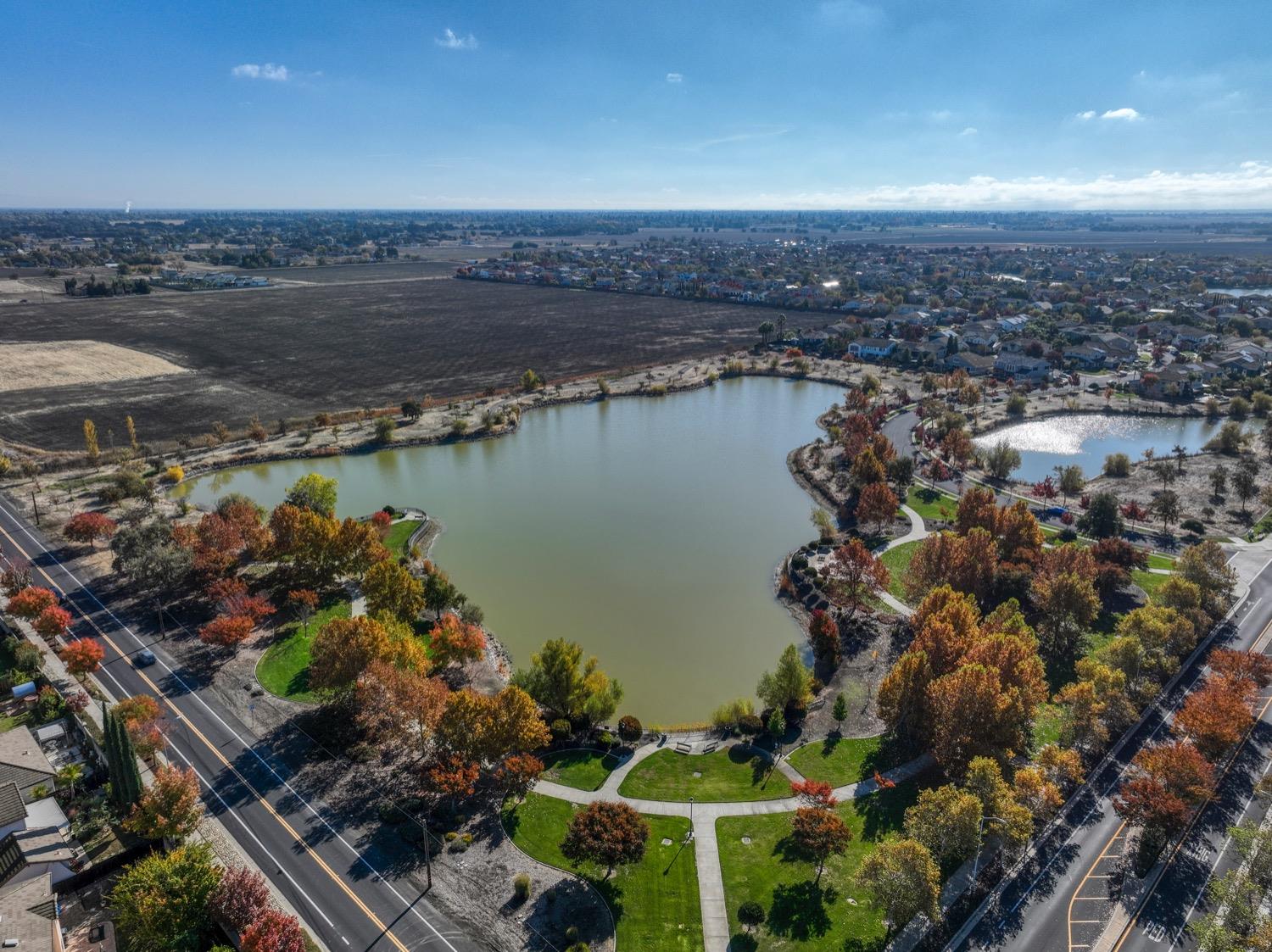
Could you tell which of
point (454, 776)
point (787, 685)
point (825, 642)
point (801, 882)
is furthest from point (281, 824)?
point (825, 642)

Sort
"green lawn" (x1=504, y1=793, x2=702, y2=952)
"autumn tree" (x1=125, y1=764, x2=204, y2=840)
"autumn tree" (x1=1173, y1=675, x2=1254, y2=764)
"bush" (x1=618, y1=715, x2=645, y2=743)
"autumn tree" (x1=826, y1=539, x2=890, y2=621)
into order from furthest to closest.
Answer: "autumn tree" (x1=826, y1=539, x2=890, y2=621) < "bush" (x1=618, y1=715, x2=645, y2=743) < "autumn tree" (x1=1173, y1=675, x2=1254, y2=764) < "autumn tree" (x1=125, y1=764, x2=204, y2=840) < "green lawn" (x1=504, y1=793, x2=702, y2=952)

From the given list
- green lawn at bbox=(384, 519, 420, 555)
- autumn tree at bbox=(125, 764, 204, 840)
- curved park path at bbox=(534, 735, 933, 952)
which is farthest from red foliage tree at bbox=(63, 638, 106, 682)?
curved park path at bbox=(534, 735, 933, 952)

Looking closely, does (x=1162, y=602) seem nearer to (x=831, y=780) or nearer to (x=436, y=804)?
(x=831, y=780)

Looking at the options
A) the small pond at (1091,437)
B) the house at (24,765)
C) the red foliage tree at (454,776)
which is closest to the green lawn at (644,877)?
the red foliage tree at (454,776)

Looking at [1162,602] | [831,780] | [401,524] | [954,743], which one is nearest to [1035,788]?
[954,743]

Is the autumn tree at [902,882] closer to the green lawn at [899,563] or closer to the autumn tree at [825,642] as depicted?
the autumn tree at [825,642]

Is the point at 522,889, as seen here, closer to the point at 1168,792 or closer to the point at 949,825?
the point at 949,825

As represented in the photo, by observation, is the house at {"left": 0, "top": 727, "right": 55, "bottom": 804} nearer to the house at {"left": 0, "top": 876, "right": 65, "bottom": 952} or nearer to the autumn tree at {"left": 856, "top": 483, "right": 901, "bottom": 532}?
the house at {"left": 0, "top": 876, "right": 65, "bottom": 952}
